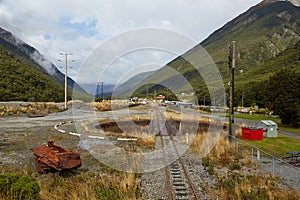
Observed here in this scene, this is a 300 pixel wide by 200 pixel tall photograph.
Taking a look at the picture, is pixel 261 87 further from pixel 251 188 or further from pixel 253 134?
pixel 251 188

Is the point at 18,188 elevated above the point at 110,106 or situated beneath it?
situated beneath

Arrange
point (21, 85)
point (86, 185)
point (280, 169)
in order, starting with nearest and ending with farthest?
point (86, 185) → point (280, 169) → point (21, 85)

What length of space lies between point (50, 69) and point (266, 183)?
170 m

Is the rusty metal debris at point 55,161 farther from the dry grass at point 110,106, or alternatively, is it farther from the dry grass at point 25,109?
the dry grass at point 110,106

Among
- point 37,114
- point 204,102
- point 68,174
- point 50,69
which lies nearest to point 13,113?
point 37,114

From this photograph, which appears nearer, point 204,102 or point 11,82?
point 11,82

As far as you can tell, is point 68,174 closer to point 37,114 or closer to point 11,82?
point 37,114

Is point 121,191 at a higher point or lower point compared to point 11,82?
lower

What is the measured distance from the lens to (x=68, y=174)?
453 inches

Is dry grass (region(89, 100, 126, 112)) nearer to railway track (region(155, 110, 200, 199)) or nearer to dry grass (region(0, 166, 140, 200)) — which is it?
railway track (region(155, 110, 200, 199))

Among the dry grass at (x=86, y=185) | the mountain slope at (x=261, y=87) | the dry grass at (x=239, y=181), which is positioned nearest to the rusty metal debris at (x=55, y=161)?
the dry grass at (x=86, y=185)

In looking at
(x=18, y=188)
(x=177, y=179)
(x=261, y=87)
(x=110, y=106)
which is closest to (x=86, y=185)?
(x=18, y=188)

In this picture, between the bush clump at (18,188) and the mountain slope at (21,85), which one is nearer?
the bush clump at (18,188)

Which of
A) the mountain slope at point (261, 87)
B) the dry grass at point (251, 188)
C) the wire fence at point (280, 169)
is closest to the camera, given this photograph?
the dry grass at point (251, 188)
